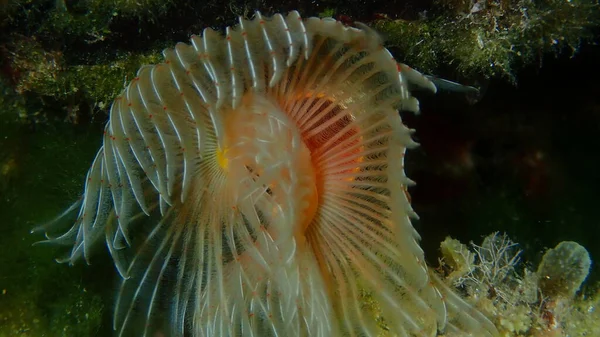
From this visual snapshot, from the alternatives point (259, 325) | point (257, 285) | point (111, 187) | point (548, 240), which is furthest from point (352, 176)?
point (548, 240)

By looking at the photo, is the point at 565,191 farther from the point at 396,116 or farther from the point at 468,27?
the point at 396,116

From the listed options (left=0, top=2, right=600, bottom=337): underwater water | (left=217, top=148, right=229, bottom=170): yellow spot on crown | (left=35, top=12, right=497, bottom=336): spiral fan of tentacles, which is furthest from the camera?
(left=0, top=2, right=600, bottom=337): underwater water

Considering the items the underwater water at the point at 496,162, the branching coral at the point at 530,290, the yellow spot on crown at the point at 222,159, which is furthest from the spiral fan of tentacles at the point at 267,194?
the underwater water at the point at 496,162

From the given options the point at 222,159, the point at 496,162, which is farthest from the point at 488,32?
the point at 222,159

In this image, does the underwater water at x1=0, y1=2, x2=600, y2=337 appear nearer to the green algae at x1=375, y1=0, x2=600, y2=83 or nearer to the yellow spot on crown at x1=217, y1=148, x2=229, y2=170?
the green algae at x1=375, y1=0, x2=600, y2=83

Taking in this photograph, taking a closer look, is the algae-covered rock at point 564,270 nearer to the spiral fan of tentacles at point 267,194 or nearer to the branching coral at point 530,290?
the branching coral at point 530,290

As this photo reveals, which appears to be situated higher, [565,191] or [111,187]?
[111,187]

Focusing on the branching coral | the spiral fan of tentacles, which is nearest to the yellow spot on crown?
the spiral fan of tentacles

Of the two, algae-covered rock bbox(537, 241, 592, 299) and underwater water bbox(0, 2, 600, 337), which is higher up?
underwater water bbox(0, 2, 600, 337)

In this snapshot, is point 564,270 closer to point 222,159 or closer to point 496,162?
point 496,162
